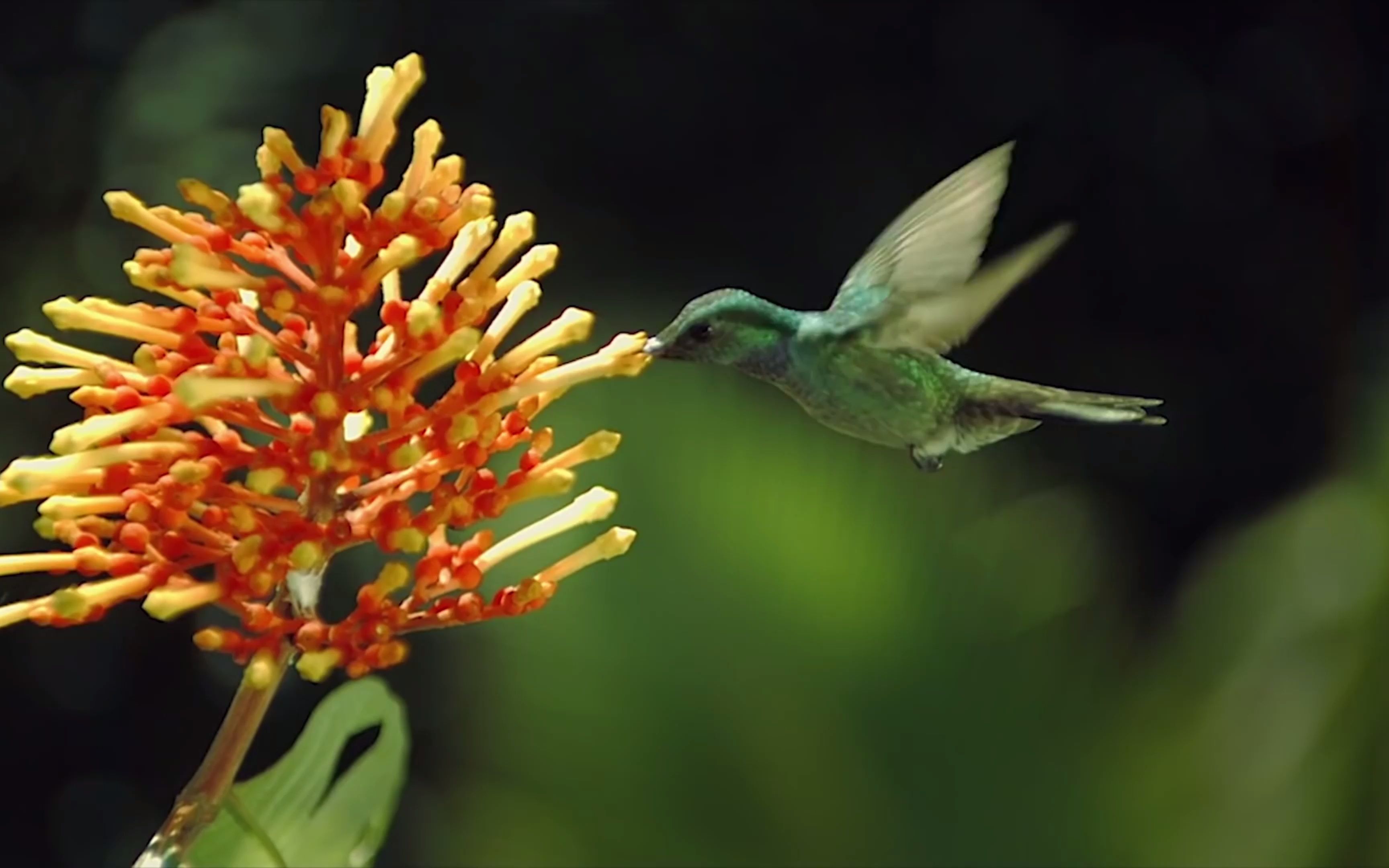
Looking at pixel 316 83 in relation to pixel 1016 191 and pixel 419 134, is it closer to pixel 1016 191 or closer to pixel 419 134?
pixel 1016 191

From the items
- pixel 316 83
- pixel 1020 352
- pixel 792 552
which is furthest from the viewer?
pixel 1020 352

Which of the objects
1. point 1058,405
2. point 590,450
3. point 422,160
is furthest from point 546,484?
point 1058,405

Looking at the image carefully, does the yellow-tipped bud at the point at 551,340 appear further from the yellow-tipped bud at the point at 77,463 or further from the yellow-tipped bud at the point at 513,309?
the yellow-tipped bud at the point at 77,463

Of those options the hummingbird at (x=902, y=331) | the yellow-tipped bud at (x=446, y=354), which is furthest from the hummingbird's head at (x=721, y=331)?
the yellow-tipped bud at (x=446, y=354)

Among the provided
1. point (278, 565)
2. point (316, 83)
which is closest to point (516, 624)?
point (278, 565)

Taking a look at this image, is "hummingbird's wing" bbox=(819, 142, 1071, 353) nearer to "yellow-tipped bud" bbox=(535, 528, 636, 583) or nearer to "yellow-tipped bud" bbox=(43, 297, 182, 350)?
"yellow-tipped bud" bbox=(535, 528, 636, 583)

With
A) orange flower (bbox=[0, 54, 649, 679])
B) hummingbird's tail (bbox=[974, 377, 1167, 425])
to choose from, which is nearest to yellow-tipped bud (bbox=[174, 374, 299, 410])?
orange flower (bbox=[0, 54, 649, 679])
